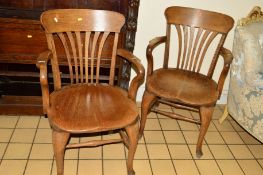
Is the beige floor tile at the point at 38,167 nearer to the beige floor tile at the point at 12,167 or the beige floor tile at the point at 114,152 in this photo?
the beige floor tile at the point at 12,167

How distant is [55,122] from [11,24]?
92 centimetres

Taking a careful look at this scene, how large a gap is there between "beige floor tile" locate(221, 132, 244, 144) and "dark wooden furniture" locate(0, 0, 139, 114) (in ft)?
3.35

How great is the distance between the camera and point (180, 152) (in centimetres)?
229

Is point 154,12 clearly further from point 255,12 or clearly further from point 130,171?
point 130,171

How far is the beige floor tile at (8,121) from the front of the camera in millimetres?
2371

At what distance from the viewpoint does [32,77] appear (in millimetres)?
2527

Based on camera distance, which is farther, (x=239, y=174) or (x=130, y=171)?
(x=239, y=174)

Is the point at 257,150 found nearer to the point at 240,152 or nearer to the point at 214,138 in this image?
the point at 240,152

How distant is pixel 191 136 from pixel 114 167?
802 mm

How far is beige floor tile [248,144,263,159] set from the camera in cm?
236

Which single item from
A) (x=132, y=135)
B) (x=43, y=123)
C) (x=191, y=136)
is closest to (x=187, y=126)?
(x=191, y=136)

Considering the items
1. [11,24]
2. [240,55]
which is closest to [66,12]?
[11,24]

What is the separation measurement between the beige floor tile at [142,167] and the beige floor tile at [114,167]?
8 cm

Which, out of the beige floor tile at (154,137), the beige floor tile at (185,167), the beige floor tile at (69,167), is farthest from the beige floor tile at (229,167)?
the beige floor tile at (69,167)
